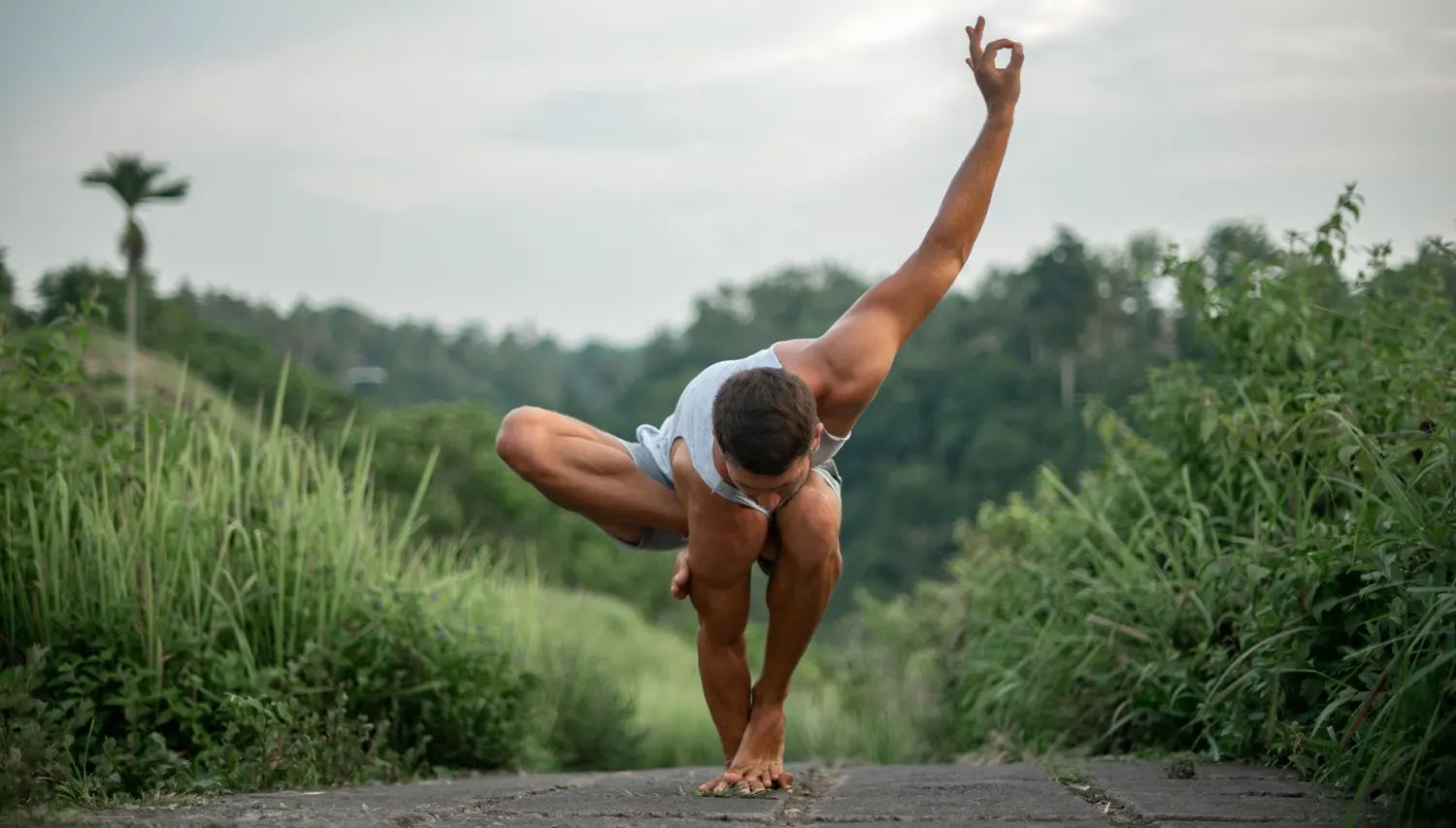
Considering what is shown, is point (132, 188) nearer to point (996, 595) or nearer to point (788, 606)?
point (996, 595)

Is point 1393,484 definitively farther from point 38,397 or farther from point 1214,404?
point 38,397

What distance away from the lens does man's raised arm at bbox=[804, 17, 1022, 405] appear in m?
3.22

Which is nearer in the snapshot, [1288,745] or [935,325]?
[1288,745]

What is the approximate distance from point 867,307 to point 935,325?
54.9 m

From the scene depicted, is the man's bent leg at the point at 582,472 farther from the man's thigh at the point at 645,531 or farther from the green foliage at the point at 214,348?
the green foliage at the point at 214,348

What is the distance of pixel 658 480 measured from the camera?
140 inches

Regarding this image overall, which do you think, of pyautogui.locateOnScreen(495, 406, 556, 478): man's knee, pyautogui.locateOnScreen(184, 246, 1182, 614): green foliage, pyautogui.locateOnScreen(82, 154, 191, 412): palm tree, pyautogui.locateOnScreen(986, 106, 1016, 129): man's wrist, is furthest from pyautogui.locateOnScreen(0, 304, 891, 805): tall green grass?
pyautogui.locateOnScreen(82, 154, 191, 412): palm tree

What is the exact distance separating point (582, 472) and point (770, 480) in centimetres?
82

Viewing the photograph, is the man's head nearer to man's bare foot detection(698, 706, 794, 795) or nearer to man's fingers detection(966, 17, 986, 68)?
man's bare foot detection(698, 706, 794, 795)

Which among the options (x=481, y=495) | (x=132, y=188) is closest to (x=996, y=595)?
(x=481, y=495)

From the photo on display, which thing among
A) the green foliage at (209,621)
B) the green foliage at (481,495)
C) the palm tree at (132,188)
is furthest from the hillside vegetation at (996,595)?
the palm tree at (132,188)

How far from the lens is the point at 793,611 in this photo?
11.0 ft

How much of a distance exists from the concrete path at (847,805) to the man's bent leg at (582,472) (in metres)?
0.69

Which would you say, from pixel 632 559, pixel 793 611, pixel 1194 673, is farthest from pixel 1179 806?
pixel 632 559
